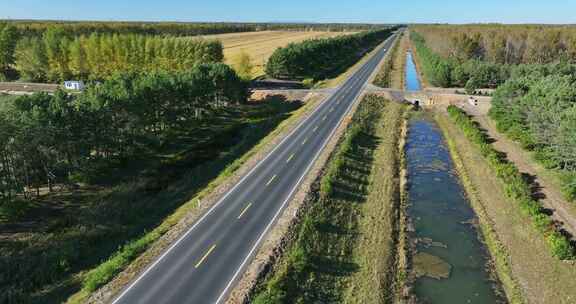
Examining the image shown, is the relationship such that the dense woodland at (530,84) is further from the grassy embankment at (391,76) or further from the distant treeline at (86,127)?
the distant treeline at (86,127)

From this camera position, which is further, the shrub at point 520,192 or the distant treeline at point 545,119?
the distant treeline at point 545,119

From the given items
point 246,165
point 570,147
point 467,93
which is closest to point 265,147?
point 246,165

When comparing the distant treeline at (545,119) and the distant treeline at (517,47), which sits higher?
the distant treeline at (517,47)

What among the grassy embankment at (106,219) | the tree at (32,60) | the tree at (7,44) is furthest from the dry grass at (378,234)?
the tree at (7,44)

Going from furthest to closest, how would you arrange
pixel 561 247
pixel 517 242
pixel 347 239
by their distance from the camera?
pixel 517 242, pixel 347 239, pixel 561 247

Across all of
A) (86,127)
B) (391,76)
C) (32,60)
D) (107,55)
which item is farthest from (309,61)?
(86,127)

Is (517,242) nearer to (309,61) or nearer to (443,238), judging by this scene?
(443,238)

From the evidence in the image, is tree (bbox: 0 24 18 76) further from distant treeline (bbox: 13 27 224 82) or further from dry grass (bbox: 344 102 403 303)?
dry grass (bbox: 344 102 403 303)
